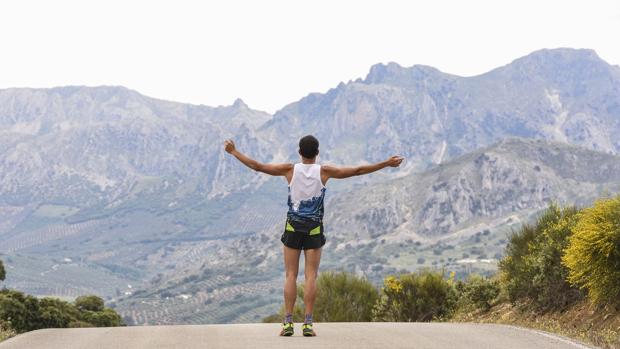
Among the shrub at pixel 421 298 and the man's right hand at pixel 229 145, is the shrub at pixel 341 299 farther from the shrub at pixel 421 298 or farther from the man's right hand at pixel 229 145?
the man's right hand at pixel 229 145

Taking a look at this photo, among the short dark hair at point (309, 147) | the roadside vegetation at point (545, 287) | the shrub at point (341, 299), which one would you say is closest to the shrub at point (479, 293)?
the roadside vegetation at point (545, 287)

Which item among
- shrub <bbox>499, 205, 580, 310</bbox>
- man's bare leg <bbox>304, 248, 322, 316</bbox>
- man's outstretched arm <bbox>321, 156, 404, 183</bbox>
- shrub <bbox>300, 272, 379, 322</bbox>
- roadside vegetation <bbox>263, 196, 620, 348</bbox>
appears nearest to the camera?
man's bare leg <bbox>304, 248, 322, 316</bbox>

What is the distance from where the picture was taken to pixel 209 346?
31.6 ft

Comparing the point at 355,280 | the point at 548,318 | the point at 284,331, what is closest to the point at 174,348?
the point at 284,331

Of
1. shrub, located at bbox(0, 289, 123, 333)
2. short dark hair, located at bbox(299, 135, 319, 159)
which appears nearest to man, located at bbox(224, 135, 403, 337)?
short dark hair, located at bbox(299, 135, 319, 159)

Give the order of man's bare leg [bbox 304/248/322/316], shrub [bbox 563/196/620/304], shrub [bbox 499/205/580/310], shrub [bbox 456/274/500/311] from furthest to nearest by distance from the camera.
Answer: shrub [bbox 456/274/500/311] → shrub [bbox 499/205/580/310] → shrub [bbox 563/196/620/304] → man's bare leg [bbox 304/248/322/316]

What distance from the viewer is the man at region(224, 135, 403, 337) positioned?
33.4ft

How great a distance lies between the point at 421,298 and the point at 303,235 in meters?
11.2

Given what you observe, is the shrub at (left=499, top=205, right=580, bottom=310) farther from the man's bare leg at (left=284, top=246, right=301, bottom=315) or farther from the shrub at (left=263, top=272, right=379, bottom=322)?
the shrub at (left=263, top=272, right=379, bottom=322)

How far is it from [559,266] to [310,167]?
608 cm

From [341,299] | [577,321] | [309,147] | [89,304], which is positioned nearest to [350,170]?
[309,147]

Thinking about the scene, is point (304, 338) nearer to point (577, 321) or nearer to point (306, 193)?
point (306, 193)

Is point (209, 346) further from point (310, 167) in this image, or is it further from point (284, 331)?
point (310, 167)

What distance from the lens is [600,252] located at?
37.7 ft
